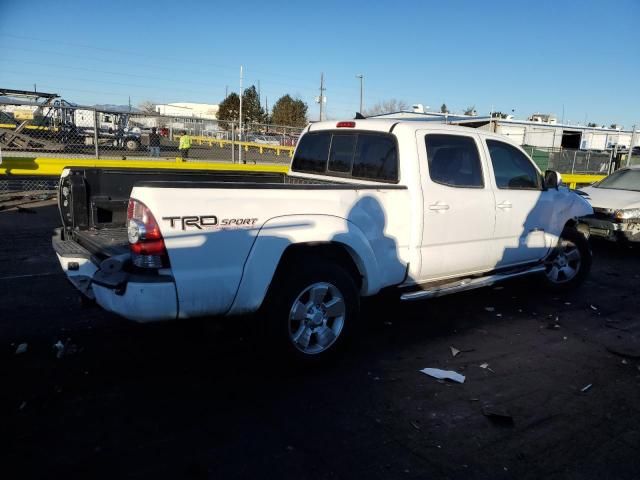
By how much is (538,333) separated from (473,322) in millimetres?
619

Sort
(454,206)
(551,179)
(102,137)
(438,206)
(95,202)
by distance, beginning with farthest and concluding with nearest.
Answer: (102,137)
(551,179)
(454,206)
(438,206)
(95,202)

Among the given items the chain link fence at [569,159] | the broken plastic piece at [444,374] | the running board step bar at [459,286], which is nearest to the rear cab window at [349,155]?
the running board step bar at [459,286]

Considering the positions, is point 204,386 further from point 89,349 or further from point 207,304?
point 89,349

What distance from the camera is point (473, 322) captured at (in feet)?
16.8

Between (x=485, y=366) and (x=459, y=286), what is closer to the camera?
(x=485, y=366)

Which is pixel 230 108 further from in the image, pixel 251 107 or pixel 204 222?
pixel 204 222

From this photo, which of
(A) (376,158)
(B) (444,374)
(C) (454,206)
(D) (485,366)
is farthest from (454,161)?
(B) (444,374)

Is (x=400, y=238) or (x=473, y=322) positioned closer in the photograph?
(x=400, y=238)

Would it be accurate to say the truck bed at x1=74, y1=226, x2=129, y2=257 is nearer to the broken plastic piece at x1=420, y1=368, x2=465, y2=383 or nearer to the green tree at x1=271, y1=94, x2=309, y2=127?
the broken plastic piece at x1=420, y1=368, x2=465, y2=383

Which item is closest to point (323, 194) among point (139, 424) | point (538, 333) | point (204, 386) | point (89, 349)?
point (204, 386)

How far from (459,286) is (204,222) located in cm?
270

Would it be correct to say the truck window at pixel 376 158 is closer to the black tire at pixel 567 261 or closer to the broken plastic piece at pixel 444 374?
the broken plastic piece at pixel 444 374

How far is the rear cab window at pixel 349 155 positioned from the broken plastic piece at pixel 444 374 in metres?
1.65

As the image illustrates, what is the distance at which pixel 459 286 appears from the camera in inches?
187
